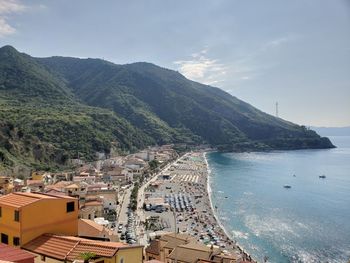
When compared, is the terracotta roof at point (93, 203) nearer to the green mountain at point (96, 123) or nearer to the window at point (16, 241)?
the green mountain at point (96, 123)

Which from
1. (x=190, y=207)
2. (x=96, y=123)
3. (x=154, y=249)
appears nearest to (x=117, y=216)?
(x=190, y=207)

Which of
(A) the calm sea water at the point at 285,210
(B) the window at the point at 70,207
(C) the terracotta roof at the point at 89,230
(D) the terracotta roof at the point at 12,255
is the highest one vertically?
(B) the window at the point at 70,207

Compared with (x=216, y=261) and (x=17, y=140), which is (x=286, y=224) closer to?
(x=216, y=261)

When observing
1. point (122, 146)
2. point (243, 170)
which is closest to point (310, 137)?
point (243, 170)

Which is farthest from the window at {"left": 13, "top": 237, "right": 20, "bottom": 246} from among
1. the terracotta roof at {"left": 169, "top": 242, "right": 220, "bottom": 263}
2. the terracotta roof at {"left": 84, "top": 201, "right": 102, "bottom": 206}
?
the terracotta roof at {"left": 84, "top": 201, "right": 102, "bottom": 206}

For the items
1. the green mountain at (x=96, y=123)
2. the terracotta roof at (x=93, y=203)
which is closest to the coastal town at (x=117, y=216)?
the terracotta roof at (x=93, y=203)

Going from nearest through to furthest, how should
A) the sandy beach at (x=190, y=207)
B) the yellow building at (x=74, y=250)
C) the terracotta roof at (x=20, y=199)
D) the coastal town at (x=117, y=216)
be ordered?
the yellow building at (x=74, y=250), the coastal town at (x=117, y=216), the terracotta roof at (x=20, y=199), the sandy beach at (x=190, y=207)
